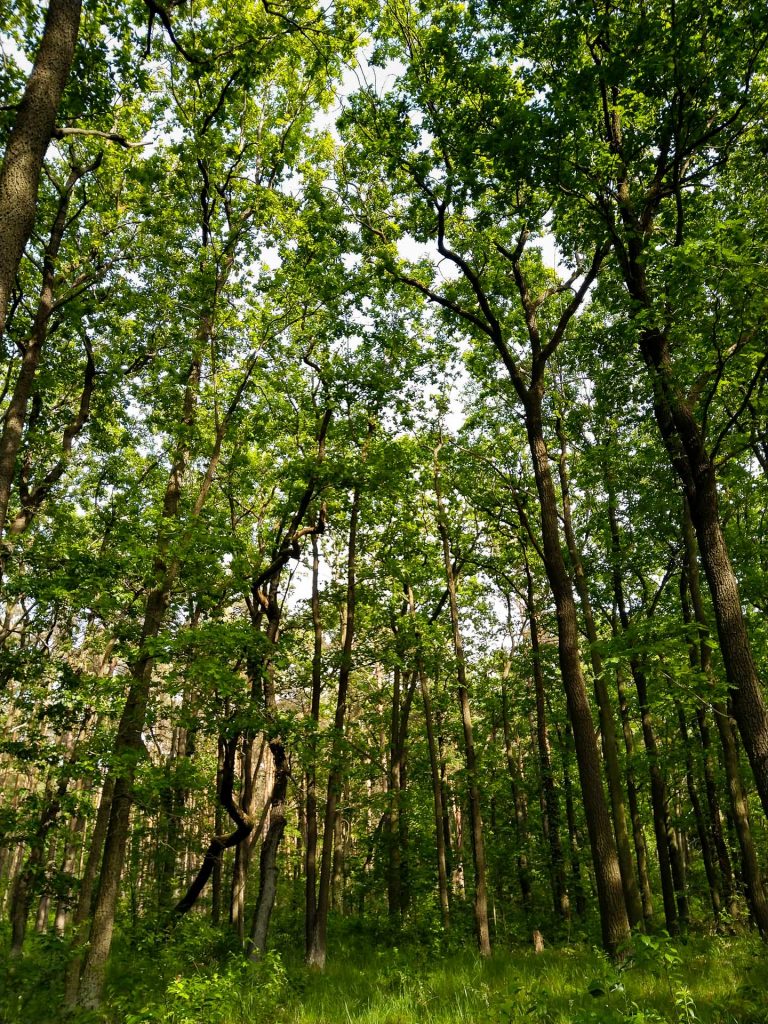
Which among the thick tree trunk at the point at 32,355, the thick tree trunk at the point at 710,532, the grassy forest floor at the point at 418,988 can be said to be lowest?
the grassy forest floor at the point at 418,988

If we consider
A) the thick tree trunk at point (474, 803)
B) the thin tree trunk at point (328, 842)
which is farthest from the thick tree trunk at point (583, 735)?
the thick tree trunk at point (474, 803)

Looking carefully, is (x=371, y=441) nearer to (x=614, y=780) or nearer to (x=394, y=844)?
(x=614, y=780)

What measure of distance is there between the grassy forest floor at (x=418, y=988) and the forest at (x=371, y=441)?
105 millimetres

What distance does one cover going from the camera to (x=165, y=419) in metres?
13.0

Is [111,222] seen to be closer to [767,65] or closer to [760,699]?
[767,65]

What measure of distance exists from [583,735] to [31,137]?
991cm

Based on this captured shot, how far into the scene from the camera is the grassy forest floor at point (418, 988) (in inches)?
230

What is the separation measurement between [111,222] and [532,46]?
27.3ft

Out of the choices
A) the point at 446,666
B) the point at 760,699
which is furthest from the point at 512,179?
the point at 446,666

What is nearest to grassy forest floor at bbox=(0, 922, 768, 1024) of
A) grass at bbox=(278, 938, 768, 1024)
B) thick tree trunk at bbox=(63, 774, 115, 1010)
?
grass at bbox=(278, 938, 768, 1024)

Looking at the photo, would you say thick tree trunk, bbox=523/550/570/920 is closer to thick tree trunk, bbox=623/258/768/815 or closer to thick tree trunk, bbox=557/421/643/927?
thick tree trunk, bbox=557/421/643/927

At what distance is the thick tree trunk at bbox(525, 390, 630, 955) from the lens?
27.6 feet

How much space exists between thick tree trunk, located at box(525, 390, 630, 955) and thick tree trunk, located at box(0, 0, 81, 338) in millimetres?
8234

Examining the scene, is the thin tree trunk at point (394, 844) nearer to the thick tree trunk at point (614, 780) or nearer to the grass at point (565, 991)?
the thick tree trunk at point (614, 780)
